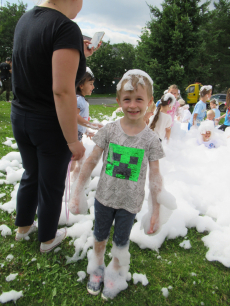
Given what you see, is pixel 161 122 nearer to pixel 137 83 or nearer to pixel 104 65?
pixel 137 83

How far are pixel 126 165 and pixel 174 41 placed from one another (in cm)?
1746

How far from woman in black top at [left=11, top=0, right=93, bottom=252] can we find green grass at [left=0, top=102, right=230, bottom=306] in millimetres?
249

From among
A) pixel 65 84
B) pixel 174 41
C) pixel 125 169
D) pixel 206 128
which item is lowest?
pixel 206 128

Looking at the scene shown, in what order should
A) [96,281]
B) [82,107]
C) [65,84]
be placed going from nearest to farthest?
1. [65,84]
2. [96,281]
3. [82,107]

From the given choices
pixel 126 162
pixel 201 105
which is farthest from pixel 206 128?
pixel 126 162

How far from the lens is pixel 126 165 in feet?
4.86

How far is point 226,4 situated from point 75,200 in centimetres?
3668

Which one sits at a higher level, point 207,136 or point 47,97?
point 47,97

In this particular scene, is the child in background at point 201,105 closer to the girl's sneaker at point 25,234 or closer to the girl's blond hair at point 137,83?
the girl's blond hair at point 137,83

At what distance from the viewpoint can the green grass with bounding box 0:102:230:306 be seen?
1662mm

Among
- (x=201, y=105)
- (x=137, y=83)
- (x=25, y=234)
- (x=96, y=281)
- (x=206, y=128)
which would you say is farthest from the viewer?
(x=201, y=105)

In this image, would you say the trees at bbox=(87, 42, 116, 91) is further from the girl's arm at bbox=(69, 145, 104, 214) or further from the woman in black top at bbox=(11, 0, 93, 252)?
the girl's arm at bbox=(69, 145, 104, 214)

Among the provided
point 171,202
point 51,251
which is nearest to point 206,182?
point 171,202

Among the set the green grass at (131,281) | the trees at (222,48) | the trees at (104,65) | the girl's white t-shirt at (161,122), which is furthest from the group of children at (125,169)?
the trees at (104,65)
